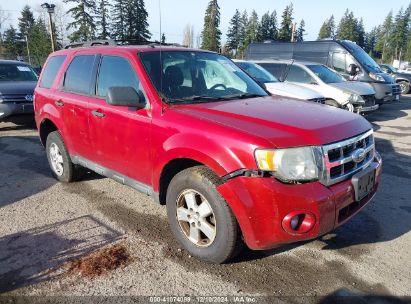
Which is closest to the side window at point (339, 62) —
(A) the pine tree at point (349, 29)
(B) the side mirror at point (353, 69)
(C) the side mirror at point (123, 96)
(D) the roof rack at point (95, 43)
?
(B) the side mirror at point (353, 69)

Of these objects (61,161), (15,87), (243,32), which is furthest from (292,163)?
(243,32)

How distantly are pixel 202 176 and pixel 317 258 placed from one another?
1344 mm

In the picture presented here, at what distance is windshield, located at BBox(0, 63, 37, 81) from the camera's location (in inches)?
388

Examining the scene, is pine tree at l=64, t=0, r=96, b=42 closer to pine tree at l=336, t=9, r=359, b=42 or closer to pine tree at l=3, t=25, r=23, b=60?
pine tree at l=3, t=25, r=23, b=60

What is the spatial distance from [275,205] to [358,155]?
976mm

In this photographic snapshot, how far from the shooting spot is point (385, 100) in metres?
12.8

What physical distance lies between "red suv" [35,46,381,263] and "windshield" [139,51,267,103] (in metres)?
0.01

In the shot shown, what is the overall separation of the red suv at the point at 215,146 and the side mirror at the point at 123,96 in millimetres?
11

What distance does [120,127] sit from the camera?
378cm

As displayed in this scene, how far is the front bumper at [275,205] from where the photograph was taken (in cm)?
261

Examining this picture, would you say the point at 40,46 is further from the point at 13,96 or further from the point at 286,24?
the point at 286,24

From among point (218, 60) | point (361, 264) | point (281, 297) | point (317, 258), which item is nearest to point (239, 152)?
point (281, 297)

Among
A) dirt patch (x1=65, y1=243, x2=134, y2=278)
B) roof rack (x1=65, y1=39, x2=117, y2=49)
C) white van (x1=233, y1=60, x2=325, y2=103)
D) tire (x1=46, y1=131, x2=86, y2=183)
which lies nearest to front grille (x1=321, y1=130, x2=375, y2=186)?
dirt patch (x1=65, y1=243, x2=134, y2=278)

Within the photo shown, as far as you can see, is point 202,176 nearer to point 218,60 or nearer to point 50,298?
point 50,298
